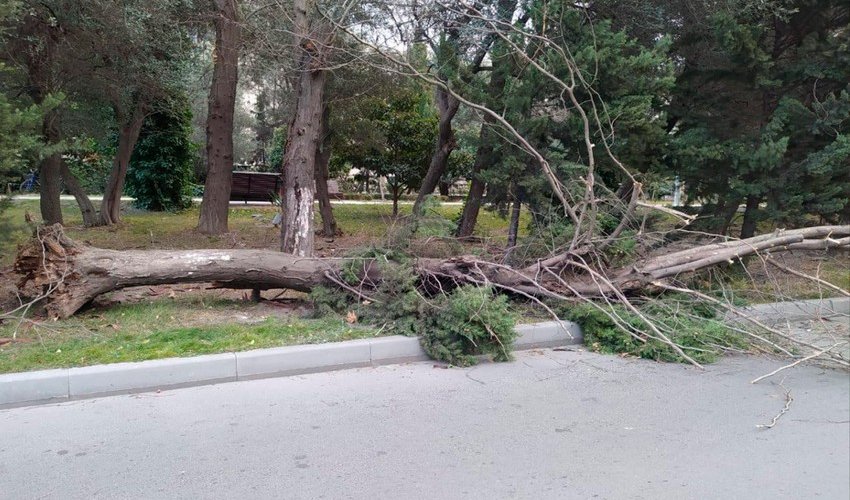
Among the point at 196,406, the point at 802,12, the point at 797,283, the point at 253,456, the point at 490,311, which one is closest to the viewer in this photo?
the point at 253,456

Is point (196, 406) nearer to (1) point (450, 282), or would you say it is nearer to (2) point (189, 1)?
(1) point (450, 282)

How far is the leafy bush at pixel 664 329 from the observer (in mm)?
6125

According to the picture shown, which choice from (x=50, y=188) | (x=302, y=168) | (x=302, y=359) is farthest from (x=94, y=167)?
(x=302, y=359)

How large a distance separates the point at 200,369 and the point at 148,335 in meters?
1.06

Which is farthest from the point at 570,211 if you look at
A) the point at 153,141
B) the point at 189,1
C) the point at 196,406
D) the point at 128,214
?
the point at 153,141

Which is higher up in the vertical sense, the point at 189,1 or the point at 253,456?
the point at 189,1

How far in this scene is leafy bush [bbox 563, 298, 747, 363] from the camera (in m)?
6.12

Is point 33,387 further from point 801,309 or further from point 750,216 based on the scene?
Answer: point 750,216

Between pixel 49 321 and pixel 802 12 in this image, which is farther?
pixel 802 12

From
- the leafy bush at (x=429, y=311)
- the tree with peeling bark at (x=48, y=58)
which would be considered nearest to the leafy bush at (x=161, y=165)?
the tree with peeling bark at (x=48, y=58)

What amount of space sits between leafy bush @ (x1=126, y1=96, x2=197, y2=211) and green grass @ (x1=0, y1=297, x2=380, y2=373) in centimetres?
1446

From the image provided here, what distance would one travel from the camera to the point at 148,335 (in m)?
5.95

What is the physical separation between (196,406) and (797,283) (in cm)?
798

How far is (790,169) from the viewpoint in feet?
29.9
